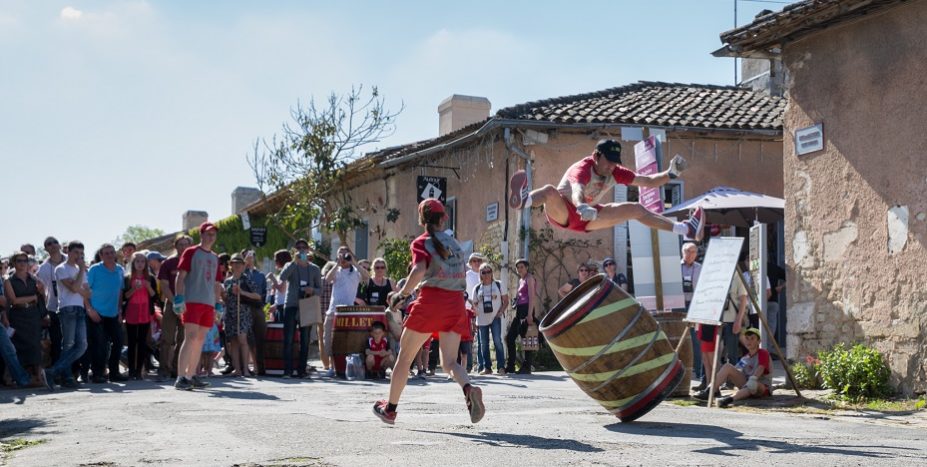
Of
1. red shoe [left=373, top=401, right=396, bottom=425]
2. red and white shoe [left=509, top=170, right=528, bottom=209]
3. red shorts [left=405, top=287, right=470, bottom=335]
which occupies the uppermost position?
red and white shoe [left=509, top=170, right=528, bottom=209]

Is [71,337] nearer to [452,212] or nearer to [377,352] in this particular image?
[377,352]

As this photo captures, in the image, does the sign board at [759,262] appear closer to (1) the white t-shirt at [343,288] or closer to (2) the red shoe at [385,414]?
(1) the white t-shirt at [343,288]

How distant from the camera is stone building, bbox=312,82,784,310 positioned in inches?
772

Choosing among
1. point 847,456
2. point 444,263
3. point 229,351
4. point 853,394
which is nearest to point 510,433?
point 444,263

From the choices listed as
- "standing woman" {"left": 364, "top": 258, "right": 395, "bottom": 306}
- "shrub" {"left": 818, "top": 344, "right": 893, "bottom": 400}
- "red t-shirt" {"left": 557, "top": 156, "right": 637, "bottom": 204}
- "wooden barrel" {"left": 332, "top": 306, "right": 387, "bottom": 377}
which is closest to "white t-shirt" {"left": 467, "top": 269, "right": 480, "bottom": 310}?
"standing woman" {"left": 364, "top": 258, "right": 395, "bottom": 306}

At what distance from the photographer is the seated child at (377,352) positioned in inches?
593

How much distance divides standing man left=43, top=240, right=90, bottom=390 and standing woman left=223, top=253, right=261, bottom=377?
2232mm

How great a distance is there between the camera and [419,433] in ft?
25.1

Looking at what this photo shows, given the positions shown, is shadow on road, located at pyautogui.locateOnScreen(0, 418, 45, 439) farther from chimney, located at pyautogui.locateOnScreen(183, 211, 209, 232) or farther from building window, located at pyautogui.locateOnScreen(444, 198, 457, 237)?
chimney, located at pyautogui.locateOnScreen(183, 211, 209, 232)

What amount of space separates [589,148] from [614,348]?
11.9 metres

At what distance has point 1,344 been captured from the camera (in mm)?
12891

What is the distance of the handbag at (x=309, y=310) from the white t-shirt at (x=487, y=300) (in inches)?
97.3

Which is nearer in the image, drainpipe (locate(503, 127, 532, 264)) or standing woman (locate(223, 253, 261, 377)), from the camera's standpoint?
standing woman (locate(223, 253, 261, 377))

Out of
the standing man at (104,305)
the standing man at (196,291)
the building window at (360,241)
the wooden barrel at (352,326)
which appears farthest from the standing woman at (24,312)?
the building window at (360,241)
